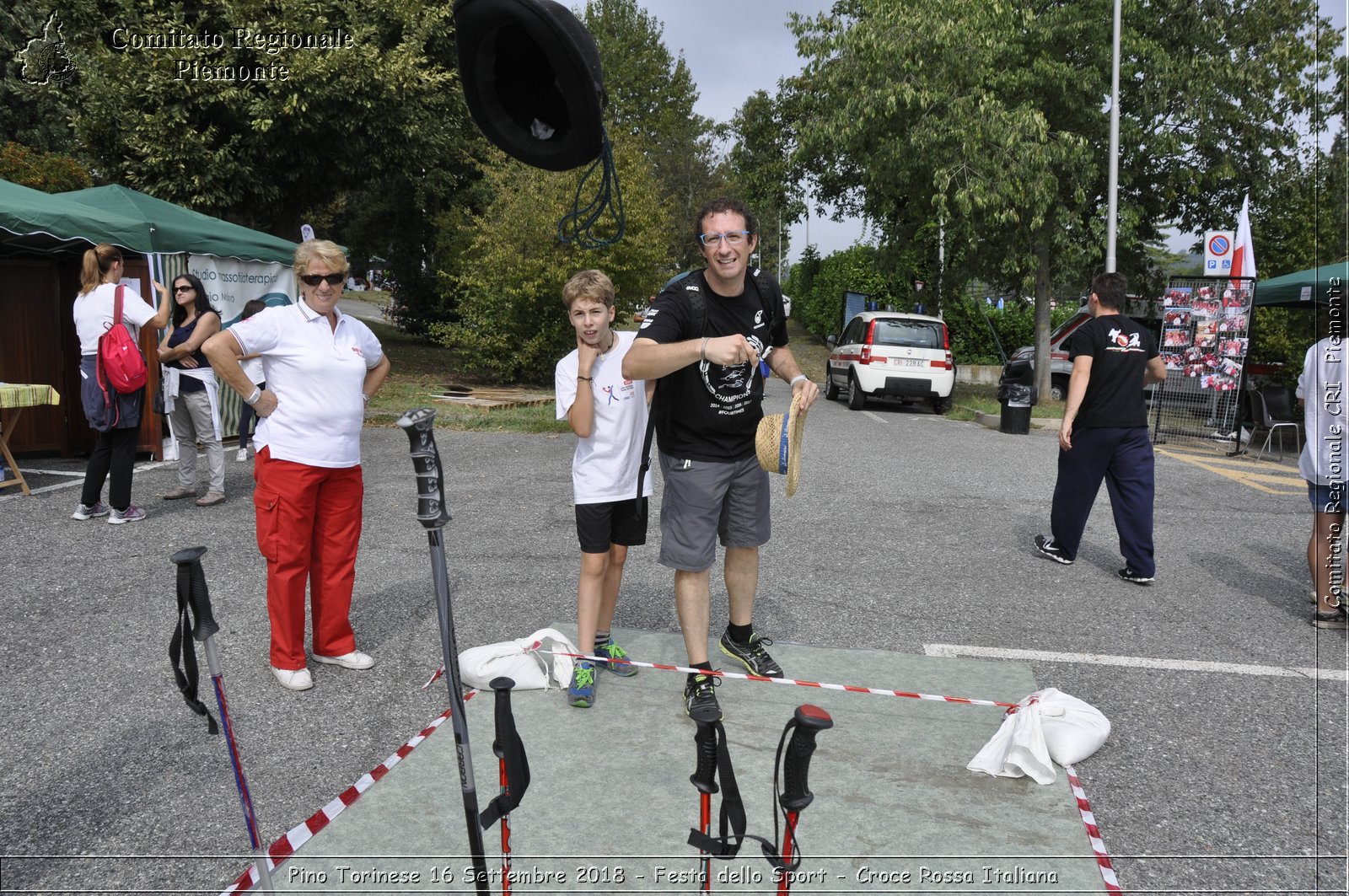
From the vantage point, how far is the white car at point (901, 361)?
16.9 meters

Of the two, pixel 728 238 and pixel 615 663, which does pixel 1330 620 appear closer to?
pixel 615 663

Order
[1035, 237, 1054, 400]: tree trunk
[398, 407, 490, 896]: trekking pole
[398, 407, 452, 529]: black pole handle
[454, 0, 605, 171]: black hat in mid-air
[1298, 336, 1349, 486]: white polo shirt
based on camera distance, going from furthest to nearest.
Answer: [1035, 237, 1054, 400]: tree trunk
[1298, 336, 1349, 486]: white polo shirt
[454, 0, 605, 171]: black hat in mid-air
[398, 407, 452, 529]: black pole handle
[398, 407, 490, 896]: trekking pole

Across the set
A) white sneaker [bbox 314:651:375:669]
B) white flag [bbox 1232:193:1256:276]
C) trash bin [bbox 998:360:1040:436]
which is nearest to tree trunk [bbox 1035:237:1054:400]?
white flag [bbox 1232:193:1256:276]

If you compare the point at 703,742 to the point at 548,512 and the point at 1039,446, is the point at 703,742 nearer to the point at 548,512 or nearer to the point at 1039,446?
the point at 548,512

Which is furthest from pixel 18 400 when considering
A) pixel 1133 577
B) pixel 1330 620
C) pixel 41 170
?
pixel 41 170

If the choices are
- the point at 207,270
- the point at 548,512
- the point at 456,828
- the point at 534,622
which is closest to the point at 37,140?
the point at 207,270

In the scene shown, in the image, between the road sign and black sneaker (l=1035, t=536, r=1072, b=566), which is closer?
black sneaker (l=1035, t=536, r=1072, b=566)

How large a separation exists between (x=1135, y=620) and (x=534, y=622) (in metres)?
3.42

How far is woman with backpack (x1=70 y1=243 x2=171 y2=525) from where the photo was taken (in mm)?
6883

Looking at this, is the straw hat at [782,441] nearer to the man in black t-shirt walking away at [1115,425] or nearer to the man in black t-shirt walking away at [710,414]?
the man in black t-shirt walking away at [710,414]

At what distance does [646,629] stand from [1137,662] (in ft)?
8.20

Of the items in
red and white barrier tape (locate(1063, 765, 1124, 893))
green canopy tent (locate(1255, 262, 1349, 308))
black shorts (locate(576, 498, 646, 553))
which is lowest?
red and white barrier tape (locate(1063, 765, 1124, 893))

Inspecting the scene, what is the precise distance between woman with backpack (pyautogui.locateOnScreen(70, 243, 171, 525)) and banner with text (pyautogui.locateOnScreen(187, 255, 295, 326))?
2.75 m

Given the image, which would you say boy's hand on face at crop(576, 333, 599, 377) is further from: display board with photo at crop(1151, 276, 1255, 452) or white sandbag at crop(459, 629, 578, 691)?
display board with photo at crop(1151, 276, 1255, 452)
